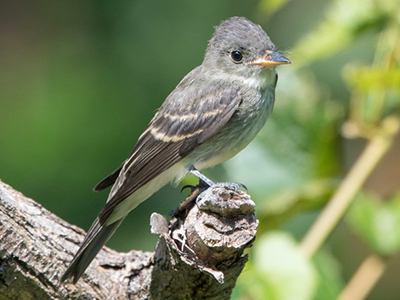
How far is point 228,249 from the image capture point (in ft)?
8.12

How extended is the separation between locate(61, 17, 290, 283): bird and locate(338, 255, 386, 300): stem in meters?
0.74

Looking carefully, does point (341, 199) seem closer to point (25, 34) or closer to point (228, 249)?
point (228, 249)

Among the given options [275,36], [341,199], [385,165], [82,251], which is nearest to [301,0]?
[275,36]

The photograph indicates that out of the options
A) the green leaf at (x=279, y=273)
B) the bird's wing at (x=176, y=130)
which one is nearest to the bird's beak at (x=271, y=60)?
the bird's wing at (x=176, y=130)

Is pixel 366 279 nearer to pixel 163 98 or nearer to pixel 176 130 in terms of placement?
pixel 176 130

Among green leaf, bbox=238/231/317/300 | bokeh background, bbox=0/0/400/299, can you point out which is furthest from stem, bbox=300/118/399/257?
green leaf, bbox=238/231/317/300

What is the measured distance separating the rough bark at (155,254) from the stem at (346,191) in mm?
489

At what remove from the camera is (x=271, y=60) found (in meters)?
3.50

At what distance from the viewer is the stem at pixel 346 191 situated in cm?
297

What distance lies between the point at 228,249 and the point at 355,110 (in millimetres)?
930

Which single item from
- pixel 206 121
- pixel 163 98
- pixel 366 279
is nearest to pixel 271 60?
pixel 206 121

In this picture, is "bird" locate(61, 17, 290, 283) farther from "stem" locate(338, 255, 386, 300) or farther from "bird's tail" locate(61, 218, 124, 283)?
"stem" locate(338, 255, 386, 300)

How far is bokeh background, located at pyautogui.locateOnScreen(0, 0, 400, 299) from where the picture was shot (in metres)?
3.04

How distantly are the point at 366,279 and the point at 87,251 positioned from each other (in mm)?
1135
